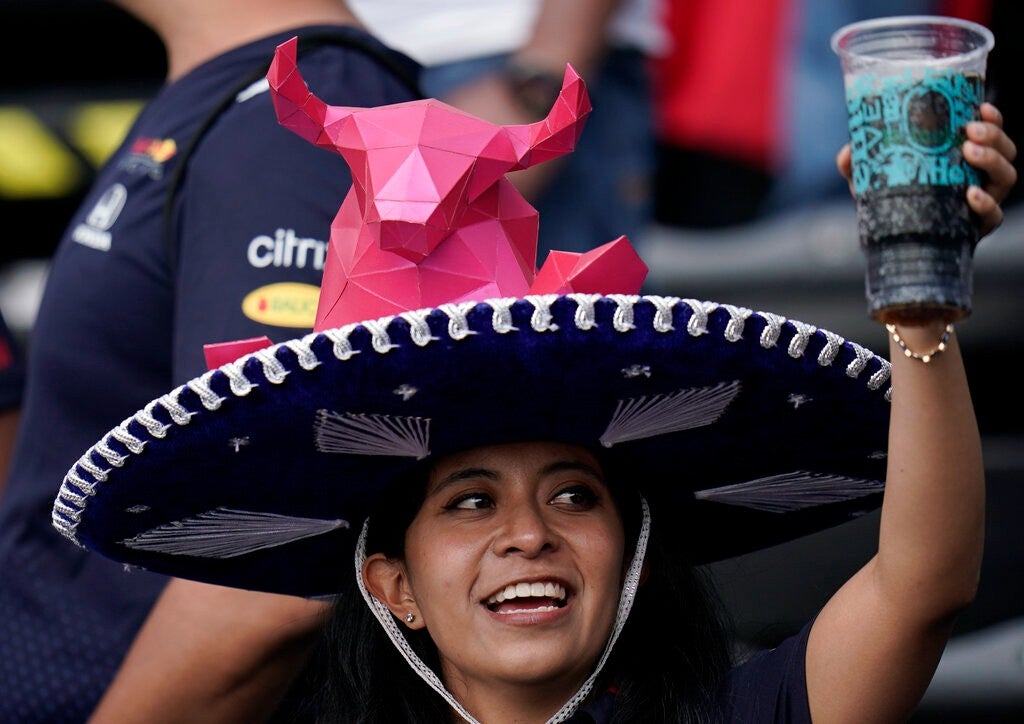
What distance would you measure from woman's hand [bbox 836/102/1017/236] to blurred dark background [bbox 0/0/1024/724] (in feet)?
5.32

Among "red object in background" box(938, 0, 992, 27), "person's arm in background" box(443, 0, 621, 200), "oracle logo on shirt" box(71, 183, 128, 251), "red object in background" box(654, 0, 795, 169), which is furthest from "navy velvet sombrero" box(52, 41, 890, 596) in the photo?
"red object in background" box(938, 0, 992, 27)

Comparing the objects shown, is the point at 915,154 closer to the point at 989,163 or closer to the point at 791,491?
the point at 989,163

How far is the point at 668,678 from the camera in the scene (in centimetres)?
222

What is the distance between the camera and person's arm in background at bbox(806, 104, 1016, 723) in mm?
1661

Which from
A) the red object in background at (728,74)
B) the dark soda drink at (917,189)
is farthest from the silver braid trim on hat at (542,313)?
the red object in background at (728,74)

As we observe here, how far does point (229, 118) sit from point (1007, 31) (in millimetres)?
2748

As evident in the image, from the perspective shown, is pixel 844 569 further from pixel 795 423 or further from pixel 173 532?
pixel 173 532

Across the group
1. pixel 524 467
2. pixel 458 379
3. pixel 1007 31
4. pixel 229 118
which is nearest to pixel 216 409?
pixel 458 379

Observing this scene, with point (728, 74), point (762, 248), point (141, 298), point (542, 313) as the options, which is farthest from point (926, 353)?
point (762, 248)

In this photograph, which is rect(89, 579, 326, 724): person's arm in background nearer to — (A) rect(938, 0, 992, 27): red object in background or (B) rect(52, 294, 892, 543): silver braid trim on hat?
(B) rect(52, 294, 892, 543): silver braid trim on hat

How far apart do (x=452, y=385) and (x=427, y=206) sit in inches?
8.0

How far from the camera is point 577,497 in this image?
7.13ft

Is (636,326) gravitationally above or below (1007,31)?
below

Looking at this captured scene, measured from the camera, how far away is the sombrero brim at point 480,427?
70.9 inches
